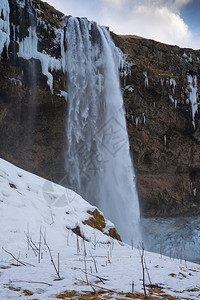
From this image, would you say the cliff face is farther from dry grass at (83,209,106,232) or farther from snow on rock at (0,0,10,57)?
dry grass at (83,209,106,232)

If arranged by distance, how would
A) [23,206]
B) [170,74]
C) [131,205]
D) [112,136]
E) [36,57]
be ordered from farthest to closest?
[170,74] < [112,136] < [131,205] < [36,57] < [23,206]

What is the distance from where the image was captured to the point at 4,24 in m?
12.6

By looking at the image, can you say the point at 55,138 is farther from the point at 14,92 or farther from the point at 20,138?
the point at 14,92

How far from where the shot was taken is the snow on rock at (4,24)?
12500 mm

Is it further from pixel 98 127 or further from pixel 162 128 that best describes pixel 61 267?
pixel 162 128

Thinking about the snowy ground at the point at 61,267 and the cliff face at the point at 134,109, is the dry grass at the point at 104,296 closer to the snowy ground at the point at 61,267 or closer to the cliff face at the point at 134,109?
the snowy ground at the point at 61,267

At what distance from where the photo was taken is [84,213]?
569 centimetres

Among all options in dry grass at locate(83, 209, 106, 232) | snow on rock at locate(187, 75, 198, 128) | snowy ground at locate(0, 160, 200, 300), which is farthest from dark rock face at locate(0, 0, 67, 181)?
dry grass at locate(83, 209, 106, 232)

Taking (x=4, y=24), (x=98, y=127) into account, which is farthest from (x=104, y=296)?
(x=98, y=127)

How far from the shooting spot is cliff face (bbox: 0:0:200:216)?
14172 mm

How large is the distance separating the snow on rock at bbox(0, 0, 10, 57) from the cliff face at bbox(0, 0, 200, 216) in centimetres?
50

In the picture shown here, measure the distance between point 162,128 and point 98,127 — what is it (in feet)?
18.2

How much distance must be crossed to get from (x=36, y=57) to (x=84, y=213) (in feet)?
37.7

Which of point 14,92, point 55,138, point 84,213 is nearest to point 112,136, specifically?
point 55,138
